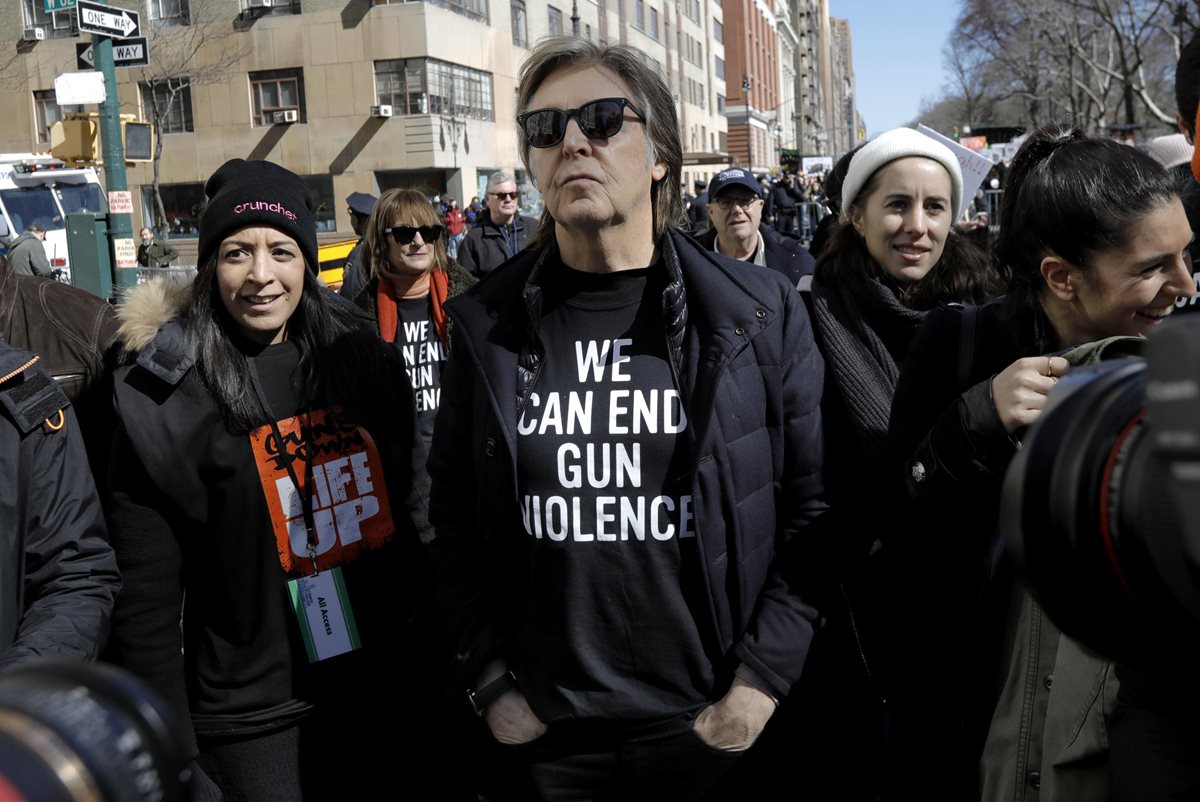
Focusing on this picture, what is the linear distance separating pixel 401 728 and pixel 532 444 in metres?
1.08

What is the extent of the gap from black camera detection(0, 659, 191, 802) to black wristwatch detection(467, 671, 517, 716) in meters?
1.33

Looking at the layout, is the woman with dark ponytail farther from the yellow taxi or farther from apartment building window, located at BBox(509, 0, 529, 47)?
apartment building window, located at BBox(509, 0, 529, 47)

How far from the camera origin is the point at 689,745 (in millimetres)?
2326

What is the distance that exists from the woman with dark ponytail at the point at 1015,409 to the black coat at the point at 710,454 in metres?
0.26

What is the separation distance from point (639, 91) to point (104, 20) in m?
10.5

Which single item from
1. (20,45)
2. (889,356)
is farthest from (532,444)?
(20,45)

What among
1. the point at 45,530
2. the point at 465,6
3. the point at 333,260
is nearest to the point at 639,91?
the point at 45,530

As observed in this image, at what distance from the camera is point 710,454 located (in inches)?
89.9

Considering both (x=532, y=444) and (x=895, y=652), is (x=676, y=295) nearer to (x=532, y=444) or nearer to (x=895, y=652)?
(x=532, y=444)

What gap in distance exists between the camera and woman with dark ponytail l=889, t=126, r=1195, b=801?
1.96 m

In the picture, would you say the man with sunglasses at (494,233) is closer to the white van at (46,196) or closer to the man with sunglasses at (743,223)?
the man with sunglasses at (743,223)

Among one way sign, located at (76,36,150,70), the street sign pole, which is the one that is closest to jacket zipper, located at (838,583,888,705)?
the street sign pole

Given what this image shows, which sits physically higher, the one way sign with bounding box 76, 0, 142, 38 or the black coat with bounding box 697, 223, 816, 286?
the one way sign with bounding box 76, 0, 142, 38

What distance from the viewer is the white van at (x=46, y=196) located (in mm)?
17625
